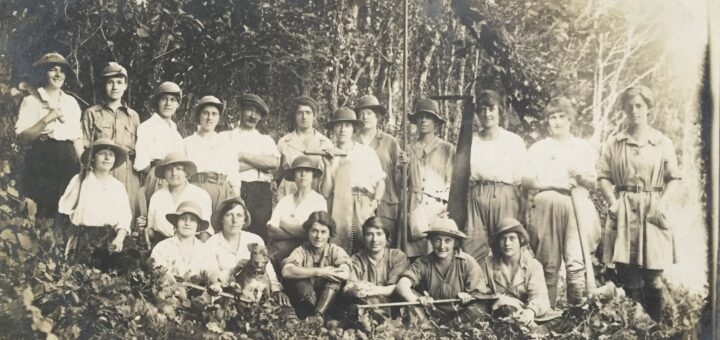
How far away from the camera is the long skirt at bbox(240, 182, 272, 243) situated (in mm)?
5727

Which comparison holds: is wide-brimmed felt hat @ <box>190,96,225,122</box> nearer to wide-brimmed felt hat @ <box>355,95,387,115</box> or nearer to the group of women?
the group of women

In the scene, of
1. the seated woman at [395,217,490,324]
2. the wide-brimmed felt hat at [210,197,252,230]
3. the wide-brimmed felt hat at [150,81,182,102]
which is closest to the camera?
the seated woman at [395,217,490,324]

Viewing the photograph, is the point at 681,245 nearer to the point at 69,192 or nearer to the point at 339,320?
the point at 339,320

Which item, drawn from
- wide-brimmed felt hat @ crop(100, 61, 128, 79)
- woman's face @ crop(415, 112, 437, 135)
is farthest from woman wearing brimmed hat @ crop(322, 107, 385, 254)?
wide-brimmed felt hat @ crop(100, 61, 128, 79)

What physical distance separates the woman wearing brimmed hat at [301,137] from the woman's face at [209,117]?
1.61 feet

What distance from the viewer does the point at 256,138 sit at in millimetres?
5785

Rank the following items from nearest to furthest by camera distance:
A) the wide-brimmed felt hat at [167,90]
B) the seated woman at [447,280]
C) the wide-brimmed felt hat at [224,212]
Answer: the seated woman at [447,280] → the wide-brimmed felt hat at [224,212] → the wide-brimmed felt hat at [167,90]

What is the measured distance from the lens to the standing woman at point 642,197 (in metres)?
5.69

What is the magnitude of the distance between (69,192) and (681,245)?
4.39 meters

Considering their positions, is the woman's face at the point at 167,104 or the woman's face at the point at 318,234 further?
the woman's face at the point at 167,104

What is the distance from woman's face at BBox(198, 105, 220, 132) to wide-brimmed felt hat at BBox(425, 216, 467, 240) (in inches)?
67.1

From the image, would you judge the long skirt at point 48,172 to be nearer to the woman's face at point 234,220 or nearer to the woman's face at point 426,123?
the woman's face at point 234,220

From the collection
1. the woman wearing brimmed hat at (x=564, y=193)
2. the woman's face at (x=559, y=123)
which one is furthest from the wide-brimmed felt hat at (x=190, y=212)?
the woman's face at (x=559, y=123)

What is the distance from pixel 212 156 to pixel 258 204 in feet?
1.57
